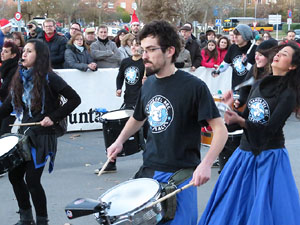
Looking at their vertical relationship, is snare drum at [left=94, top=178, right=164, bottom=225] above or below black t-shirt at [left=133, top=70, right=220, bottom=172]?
below

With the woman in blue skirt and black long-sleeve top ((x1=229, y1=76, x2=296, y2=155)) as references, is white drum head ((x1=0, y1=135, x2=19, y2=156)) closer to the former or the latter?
the woman in blue skirt

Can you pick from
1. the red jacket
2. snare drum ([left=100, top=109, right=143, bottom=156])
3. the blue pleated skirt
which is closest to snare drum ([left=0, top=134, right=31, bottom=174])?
the blue pleated skirt

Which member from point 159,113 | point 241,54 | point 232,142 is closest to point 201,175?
point 159,113

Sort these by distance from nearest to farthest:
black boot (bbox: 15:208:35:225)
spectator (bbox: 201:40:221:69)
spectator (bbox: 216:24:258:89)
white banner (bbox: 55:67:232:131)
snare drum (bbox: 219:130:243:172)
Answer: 1. black boot (bbox: 15:208:35:225)
2. snare drum (bbox: 219:130:243:172)
3. spectator (bbox: 216:24:258:89)
4. white banner (bbox: 55:67:232:131)
5. spectator (bbox: 201:40:221:69)

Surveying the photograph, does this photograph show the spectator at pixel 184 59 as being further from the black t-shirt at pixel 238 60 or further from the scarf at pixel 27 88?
the scarf at pixel 27 88

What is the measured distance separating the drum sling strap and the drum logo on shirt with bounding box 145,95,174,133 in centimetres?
31

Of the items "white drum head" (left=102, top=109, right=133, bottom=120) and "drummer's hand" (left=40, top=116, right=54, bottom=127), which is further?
"white drum head" (left=102, top=109, right=133, bottom=120)

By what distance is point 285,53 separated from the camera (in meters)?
4.21

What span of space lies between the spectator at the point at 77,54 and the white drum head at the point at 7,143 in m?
4.91

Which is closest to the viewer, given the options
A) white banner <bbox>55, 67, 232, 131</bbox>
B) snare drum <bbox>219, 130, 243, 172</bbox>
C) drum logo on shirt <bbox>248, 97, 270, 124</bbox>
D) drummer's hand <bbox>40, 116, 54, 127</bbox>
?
drum logo on shirt <bbox>248, 97, 270, 124</bbox>

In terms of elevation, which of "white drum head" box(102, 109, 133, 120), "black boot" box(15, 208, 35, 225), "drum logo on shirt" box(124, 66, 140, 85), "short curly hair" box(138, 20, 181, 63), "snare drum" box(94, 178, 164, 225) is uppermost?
"short curly hair" box(138, 20, 181, 63)

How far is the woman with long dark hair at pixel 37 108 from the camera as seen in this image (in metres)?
4.52

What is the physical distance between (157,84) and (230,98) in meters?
0.50

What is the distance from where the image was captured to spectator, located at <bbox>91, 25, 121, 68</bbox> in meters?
10.0
